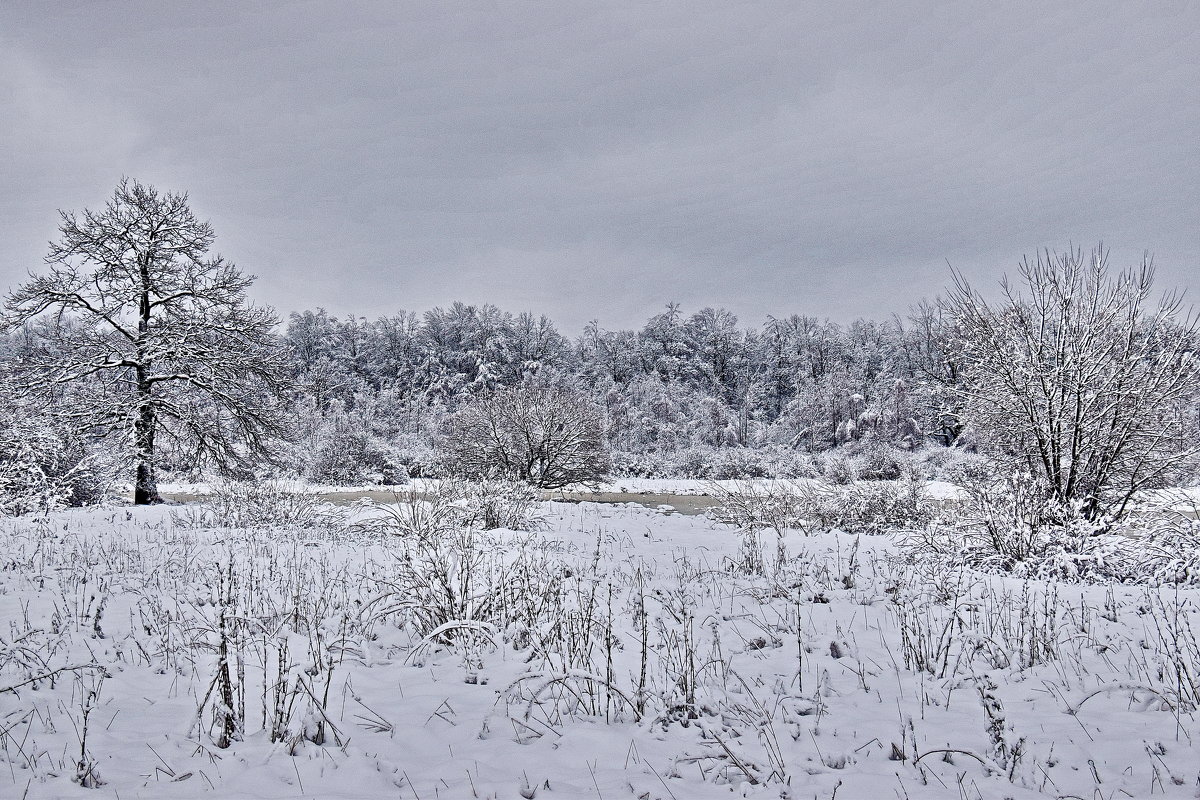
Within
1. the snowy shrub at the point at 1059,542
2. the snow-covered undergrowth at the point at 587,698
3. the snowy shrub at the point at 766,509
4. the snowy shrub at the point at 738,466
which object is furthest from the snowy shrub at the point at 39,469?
the snowy shrub at the point at 738,466

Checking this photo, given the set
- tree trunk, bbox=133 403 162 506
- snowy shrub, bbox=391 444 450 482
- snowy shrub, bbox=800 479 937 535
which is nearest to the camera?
snowy shrub, bbox=800 479 937 535

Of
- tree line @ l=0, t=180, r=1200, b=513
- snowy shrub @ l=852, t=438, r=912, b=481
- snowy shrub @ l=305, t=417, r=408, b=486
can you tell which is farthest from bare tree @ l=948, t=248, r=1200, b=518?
snowy shrub @ l=305, t=417, r=408, b=486

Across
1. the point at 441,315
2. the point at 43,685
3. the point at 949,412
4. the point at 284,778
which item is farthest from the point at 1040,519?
the point at 441,315

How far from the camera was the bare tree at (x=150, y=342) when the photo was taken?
52.1ft

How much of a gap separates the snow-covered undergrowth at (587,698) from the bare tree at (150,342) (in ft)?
37.1

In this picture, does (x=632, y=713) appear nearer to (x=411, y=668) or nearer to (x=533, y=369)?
(x=411, y=668)

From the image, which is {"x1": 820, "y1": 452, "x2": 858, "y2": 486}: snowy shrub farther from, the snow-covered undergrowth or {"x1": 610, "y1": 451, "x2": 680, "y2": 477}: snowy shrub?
the snow-covered undergrowth

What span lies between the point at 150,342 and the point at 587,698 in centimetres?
1796

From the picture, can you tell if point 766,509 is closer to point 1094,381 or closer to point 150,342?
point 1094,381

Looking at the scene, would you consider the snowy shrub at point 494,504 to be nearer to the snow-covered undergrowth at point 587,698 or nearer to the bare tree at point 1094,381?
the snow-covered undergrowth at point 587,698

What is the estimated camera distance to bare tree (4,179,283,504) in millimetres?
15867

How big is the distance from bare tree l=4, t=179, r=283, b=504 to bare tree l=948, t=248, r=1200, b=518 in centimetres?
1770

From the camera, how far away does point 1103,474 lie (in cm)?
903

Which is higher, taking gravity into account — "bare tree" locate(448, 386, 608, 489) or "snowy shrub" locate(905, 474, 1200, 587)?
"bare tree" locate(448, 386, 608, 489)
